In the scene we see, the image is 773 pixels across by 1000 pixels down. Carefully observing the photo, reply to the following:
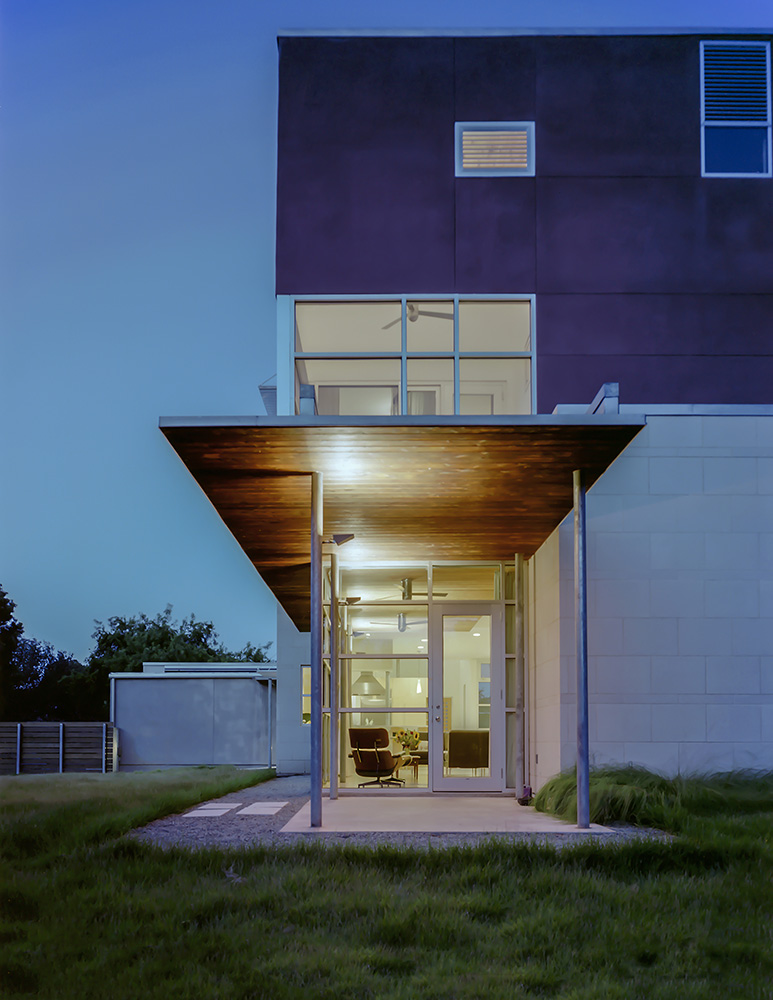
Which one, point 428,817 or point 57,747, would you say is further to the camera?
point 57,747

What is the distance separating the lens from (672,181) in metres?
12.2

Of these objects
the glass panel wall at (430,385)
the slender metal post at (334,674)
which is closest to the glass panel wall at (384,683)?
the slender metal post at (334,674)

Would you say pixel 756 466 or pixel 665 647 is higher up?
pixel 756 466

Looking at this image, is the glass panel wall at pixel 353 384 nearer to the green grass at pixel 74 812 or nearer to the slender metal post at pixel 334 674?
the slender metal post at pixel 334 674

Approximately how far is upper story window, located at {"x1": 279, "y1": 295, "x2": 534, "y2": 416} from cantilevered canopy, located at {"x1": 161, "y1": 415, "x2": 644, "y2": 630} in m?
1.56

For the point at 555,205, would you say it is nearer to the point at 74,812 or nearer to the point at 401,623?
the point at 401,623

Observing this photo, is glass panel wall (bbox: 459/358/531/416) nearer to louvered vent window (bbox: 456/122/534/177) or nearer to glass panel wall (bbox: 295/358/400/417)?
glass panel wall (bbox: 295/358/400/417)

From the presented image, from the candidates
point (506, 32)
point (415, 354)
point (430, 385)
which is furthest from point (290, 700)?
point (506, 32)

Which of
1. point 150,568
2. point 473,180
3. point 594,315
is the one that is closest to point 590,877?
point 594,315

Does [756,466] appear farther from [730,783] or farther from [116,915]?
[116,915]

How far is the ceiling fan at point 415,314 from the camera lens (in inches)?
474

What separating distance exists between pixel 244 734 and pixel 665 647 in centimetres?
1706

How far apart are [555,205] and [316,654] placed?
6624 mm

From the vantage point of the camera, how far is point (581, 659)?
8.23m
